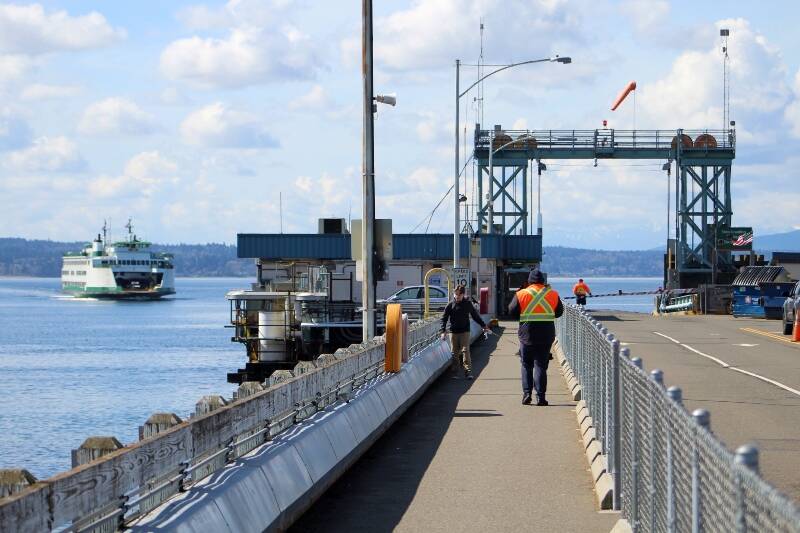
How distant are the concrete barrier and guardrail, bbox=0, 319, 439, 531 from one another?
118 mm

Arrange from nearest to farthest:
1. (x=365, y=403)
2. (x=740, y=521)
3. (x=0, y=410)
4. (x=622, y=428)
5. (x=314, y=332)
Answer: (x=740, y=521)
(x=622, y=428)
(x=365, y=403)
(x=0, y=410)
(x=314, y=332)

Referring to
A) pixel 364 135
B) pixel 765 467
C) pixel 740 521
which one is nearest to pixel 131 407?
pixel 364 135

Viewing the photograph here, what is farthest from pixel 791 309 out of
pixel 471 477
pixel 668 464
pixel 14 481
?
pixel 14 481

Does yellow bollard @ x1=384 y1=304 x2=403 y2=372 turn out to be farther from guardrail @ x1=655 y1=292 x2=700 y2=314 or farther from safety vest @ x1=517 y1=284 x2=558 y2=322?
guardrail @ x1=655 y1=292 x2=700 y2=314

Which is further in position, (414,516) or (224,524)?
(414,516)

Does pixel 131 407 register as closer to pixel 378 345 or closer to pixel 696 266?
pixel 378 345

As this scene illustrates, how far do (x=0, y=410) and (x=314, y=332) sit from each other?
14.6 metres

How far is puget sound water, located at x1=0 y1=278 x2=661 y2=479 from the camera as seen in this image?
39625 millimetres

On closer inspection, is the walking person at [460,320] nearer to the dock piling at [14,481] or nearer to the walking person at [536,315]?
Result: the walking person at [536,315]

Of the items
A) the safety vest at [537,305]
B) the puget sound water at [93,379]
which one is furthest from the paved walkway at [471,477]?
the puget sound water at [93,379]

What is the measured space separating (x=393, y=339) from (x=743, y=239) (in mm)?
65077

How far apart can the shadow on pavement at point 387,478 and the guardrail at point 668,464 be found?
1.97 metres

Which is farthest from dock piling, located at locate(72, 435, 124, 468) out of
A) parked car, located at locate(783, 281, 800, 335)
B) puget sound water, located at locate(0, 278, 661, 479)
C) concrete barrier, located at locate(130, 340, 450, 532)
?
parked car, located at locate(783, 281, 800, 335)

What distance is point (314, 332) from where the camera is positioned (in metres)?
57.8
